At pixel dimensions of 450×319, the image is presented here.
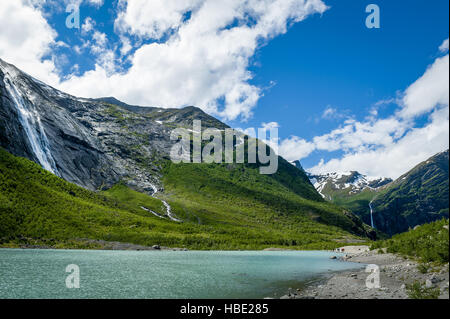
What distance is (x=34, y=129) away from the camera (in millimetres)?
176000

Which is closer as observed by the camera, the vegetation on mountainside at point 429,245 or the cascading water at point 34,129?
the vegetation on mountainside at point 429,245

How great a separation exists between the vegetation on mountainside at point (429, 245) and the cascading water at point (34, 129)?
174666 millimetres

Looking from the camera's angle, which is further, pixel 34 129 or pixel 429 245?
pixel 34 129

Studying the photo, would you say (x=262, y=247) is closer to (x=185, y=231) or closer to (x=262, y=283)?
(x=185, y=231)

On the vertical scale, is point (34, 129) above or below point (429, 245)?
above

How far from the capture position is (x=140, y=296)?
26.9 meters

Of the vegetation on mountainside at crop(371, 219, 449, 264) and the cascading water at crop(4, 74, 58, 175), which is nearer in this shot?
the vegetation on mountainside at crop(371, 219, 449, 264)

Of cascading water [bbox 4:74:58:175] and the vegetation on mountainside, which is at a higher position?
cascading water [bbox 4:74:58:175]

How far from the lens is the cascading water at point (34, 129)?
541ft

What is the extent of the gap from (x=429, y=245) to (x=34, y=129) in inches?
8007

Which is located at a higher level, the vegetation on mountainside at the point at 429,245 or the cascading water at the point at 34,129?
the cascading water at the point at 34,129

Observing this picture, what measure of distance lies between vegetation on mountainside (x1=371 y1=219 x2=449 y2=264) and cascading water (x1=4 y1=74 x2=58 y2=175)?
175 metres

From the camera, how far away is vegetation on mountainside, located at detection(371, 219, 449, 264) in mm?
26375
